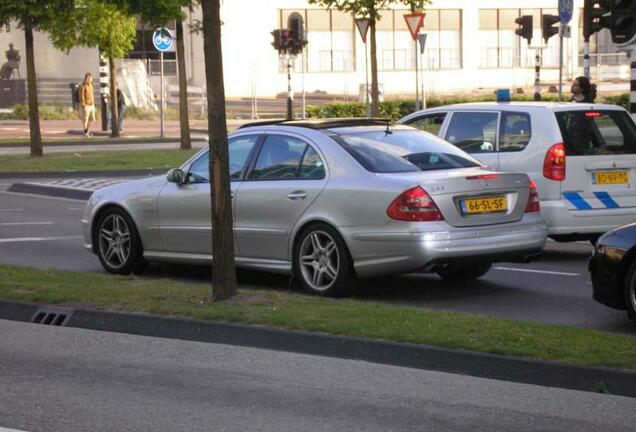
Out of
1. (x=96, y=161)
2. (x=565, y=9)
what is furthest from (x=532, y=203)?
(x=96, y=161)

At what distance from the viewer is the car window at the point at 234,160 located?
11938 mm

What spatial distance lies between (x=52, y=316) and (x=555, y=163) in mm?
5754

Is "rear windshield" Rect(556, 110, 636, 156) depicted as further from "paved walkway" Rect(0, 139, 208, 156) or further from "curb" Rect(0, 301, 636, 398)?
"paved walkway" Rect(0, 139, 208, 156)

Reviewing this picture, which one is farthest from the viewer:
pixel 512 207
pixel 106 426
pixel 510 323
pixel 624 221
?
pixel 624 221

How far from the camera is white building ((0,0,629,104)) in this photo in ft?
204

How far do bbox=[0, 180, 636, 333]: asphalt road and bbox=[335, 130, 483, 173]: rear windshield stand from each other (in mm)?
1143

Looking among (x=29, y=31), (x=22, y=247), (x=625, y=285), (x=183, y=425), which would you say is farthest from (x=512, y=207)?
(x=29, y=31)

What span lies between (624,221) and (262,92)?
5129cm

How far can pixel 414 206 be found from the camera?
10383 millimetres

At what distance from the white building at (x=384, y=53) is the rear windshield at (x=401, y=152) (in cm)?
4909

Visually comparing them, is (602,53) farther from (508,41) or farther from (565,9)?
(565,9)

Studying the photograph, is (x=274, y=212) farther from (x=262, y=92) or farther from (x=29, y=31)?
(x=262, y=92)

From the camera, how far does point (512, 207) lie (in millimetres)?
11023

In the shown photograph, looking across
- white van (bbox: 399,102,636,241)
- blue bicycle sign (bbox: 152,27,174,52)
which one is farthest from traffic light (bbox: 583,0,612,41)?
blue bicycle sign (bbox: 152,27,174,52)
